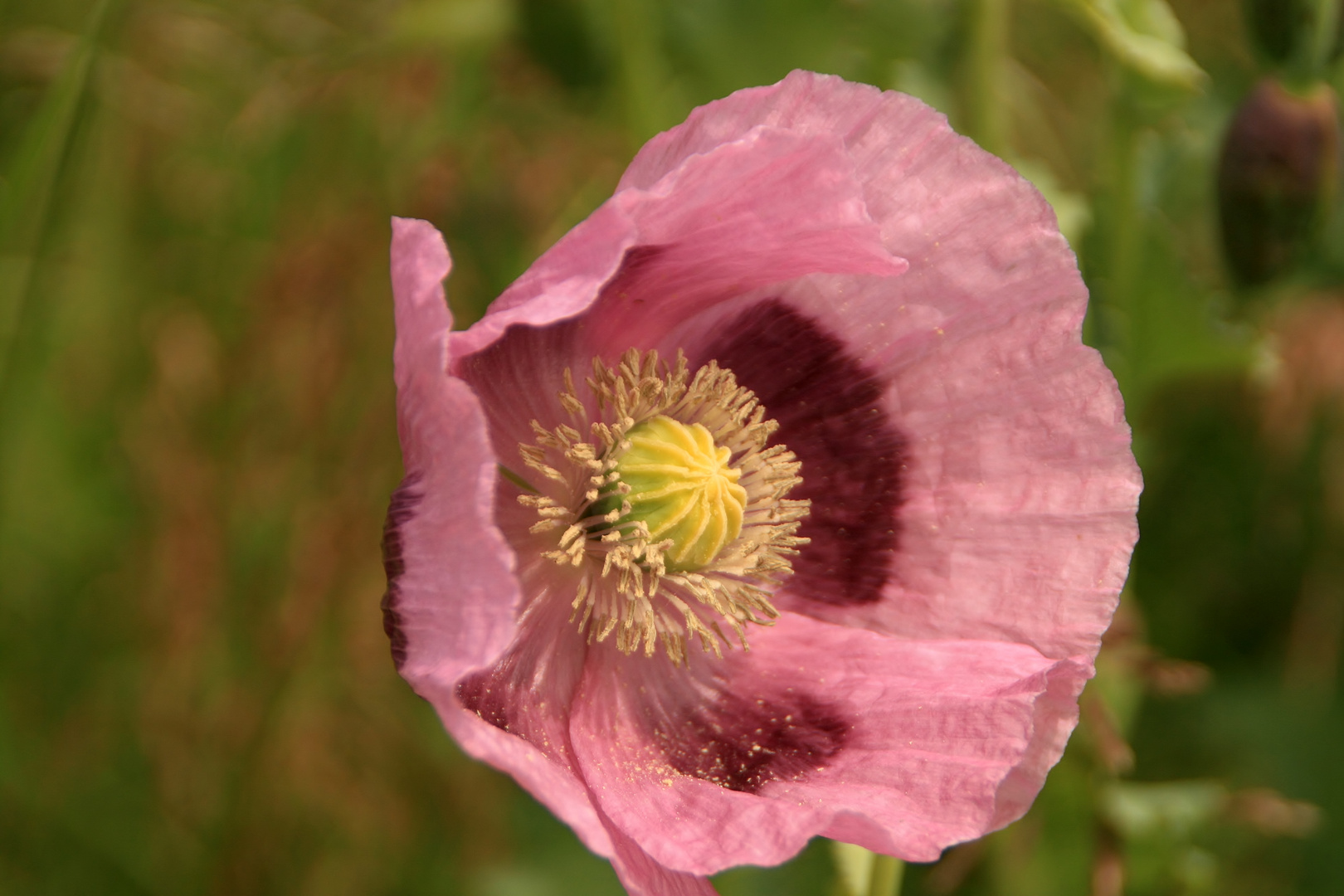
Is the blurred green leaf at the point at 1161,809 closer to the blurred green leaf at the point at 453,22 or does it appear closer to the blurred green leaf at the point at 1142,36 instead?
the blurred green leaf at the point at 1142,36

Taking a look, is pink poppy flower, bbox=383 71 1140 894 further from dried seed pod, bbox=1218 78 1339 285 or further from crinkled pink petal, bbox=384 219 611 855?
dried seed pod, bbox=1218 78 1339 285

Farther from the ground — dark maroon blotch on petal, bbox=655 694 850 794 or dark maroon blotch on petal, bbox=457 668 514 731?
dark maroon blotch on petal, bbox=457 668 514 731

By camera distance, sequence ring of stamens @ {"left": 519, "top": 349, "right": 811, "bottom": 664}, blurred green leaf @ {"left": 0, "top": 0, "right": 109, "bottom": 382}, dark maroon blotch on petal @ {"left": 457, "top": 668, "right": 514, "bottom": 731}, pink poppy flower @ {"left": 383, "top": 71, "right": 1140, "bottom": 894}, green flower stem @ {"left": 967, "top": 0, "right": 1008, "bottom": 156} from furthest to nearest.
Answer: green flower stem @ {"left": 967, "top": 0, "right": 1008, "bottom": 156}
ring of stamens @ {"left": 519, "top": 349, "right": 811, "bottom": 664}
blurred green leaf @ {"left": 0, "top": 0, "right": 109, "bottom": 382}
dark maroon blotch on petal @ {"left": 457, "top": 668, "right": 514, "bottom": 731}
pink poppy flower @ {"left": 383, "top": 71, "right": 1140, "bottom": 894}

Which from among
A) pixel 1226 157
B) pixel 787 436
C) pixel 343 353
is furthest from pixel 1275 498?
pixel 343 353

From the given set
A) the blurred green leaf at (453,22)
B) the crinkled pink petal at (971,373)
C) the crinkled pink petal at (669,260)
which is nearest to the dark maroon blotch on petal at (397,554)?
the crinkled pink petal at (669,260)

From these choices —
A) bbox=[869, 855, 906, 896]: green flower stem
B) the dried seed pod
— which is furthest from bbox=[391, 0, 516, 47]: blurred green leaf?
bbox=[869, 855, 906, 896]: green flower stem

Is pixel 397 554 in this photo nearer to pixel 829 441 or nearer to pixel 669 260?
pixel 669 260

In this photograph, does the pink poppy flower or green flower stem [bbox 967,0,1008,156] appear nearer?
the pink poppy flower

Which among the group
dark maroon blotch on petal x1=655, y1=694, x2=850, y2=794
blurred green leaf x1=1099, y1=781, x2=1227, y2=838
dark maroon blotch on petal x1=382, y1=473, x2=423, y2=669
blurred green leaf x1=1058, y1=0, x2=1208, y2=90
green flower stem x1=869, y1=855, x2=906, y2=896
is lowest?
blurred green leaf x1=1099, y1=781, x2=1227, y2=838
